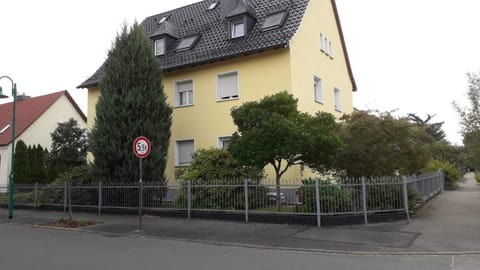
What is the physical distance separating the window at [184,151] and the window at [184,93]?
1941 mm

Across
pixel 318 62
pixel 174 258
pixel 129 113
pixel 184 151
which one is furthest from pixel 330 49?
pixel 174 258

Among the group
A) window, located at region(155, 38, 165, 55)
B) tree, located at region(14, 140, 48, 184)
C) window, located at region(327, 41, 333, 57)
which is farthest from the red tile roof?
window, located at region(327, 41, 333, 57)

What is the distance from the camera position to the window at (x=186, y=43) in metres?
21.1

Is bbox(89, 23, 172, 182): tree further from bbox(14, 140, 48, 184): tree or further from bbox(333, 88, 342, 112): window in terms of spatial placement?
bbox(14, 140, 48, 184): tree

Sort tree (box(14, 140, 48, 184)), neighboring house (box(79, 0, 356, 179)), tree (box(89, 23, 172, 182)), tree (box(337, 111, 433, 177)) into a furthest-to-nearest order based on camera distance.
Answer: tree (box(14, 140, 48, 184)), neighboring house (box(79, 0, 356, 179)), tree (box(89, 23, 172, 182)), tree (box(337, 111, 433, 177))

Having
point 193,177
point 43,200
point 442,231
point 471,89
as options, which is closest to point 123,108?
point 193,177

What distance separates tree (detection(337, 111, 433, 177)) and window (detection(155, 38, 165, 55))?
37.4ft

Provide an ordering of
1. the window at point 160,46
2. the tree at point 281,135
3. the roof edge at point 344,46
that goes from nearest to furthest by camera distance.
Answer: the tree at point 281,135 → the window at point 160,46 → the roof edge at point 344,46

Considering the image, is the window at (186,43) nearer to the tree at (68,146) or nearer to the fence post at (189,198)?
the tree at (68,146)

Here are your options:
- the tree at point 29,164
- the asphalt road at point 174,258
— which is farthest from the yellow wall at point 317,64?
the tree at point 29,164

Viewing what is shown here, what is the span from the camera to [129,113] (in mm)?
16625

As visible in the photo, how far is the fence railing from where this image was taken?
12.1 m

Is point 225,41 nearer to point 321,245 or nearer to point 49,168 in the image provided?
point 321,245

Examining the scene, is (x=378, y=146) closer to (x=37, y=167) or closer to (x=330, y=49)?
(x=330, y=49)
